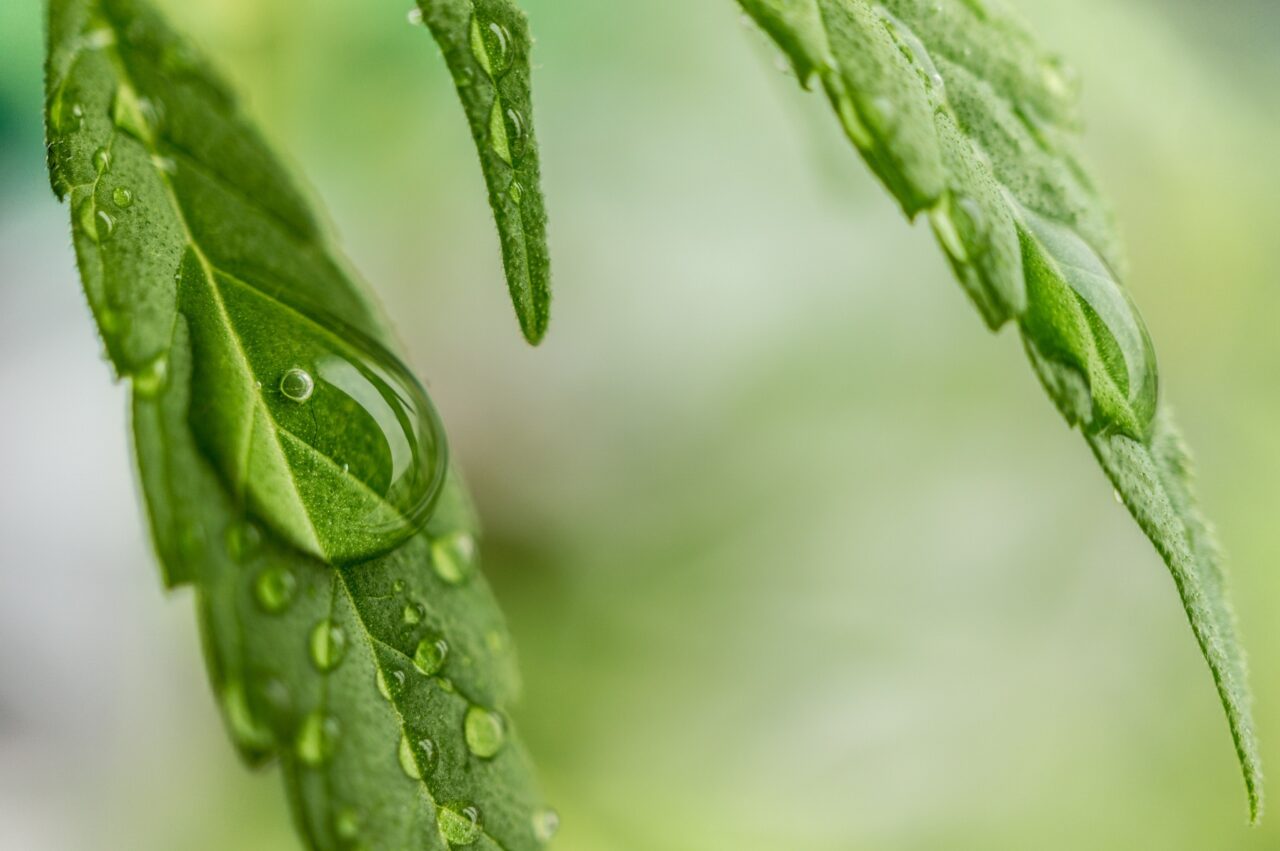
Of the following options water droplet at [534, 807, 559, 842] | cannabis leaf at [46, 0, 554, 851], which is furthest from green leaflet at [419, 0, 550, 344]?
water droplet at [534, 807, 559, 842]

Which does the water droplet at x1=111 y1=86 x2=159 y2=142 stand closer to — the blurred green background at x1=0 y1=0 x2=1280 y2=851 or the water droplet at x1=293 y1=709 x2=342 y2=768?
the water droplet at x1=293 y1=709 x2=342 y2=768

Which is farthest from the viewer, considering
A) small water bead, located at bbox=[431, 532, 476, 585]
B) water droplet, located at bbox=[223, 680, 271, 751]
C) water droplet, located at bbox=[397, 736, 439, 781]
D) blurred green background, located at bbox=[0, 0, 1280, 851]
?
blurred green background, located at bbox=[0, 0, 1280, 851]

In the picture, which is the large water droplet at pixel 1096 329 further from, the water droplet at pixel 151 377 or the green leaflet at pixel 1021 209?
the water droplet at pixel 151 377

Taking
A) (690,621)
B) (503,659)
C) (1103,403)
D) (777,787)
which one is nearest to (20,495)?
(690,621)

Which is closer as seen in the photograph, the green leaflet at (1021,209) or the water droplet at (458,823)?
the green leaflet at (1021,209)

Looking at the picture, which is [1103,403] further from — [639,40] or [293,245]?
[639,40]

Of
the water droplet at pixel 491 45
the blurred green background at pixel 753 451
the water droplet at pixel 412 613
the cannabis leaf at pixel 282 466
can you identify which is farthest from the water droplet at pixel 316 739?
the blurred green background at pixel 753 451

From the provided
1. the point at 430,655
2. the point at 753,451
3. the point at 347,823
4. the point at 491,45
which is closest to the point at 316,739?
the point at 347,823
